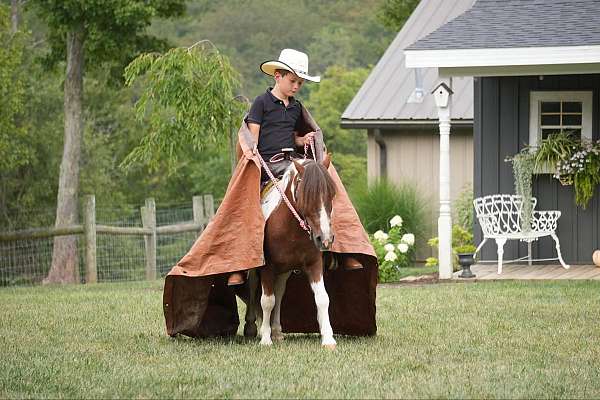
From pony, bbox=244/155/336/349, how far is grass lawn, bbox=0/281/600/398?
1.00 feet

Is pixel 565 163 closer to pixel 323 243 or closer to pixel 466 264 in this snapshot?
pixel 466 264

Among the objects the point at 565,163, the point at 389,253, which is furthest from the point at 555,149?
the point at 389,253

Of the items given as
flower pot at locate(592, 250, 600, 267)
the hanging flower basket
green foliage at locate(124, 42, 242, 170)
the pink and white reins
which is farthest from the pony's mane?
flower pot at locate(592, 250, 600, 267)

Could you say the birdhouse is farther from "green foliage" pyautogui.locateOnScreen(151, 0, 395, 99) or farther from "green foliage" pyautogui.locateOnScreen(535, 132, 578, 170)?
"green foliage" pyautogui.locateOnScreen(151, 0, 395, 99)

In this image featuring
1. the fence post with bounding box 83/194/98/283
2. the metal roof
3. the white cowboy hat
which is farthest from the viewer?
the fence post with bounding box 83/194/98/283

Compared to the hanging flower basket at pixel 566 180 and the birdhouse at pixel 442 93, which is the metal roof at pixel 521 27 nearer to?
the birdhouse at pixel 442 93

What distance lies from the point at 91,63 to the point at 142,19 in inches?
119

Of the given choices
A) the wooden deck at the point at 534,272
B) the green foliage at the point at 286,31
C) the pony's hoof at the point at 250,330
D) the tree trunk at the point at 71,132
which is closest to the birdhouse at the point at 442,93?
the wooden deck at the point at 534,272

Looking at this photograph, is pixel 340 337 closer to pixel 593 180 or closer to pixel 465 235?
pixel 593 180

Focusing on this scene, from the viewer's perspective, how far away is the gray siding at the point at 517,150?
1616cm

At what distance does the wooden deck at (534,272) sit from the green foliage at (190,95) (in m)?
3.70

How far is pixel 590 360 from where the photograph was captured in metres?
8.00

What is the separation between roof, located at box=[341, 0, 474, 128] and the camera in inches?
841

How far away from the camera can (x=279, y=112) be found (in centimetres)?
900
